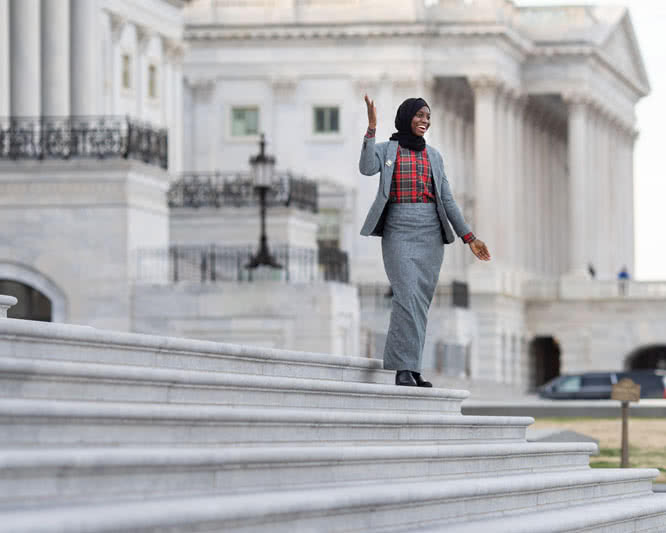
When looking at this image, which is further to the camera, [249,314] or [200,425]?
[249,314]

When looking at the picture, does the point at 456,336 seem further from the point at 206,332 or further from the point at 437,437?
the point at 437,437

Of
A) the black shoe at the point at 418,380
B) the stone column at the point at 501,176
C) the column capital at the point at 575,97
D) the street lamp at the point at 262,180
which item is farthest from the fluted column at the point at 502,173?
the black shoe at the point at 418,380

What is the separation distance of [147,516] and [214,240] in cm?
4378

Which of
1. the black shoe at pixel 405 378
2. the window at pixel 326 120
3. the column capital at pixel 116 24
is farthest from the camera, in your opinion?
the window at pixel 326 120

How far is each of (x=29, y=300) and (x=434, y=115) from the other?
54.5m

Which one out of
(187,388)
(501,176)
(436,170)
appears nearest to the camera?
(187,388)

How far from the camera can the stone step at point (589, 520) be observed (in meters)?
14.7

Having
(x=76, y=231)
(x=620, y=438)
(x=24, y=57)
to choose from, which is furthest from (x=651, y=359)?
(x=620, y=438)

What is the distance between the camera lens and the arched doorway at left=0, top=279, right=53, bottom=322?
41281 mm

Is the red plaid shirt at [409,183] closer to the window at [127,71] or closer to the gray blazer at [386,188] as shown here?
the gray blazer at [386,188]

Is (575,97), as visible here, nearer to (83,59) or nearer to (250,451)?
→ (83,59)

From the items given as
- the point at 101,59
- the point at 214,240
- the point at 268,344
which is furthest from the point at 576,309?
the point at 268,344

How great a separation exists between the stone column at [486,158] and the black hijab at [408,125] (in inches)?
3043

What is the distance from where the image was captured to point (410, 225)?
17484 mm
